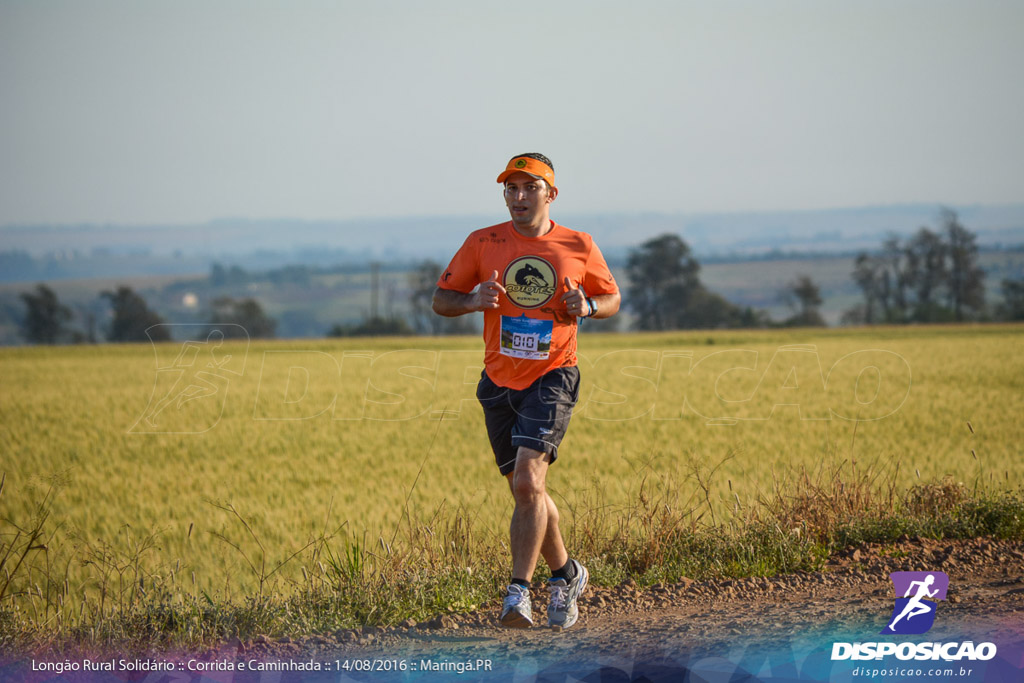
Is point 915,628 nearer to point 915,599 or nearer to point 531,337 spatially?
point 915,599

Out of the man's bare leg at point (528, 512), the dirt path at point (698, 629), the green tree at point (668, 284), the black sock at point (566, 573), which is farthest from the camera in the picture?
the green tree at point (668, 284)

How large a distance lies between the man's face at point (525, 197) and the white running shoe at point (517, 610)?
2.03 meters

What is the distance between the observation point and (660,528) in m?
6.11

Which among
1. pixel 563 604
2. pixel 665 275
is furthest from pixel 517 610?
pixel 665 275

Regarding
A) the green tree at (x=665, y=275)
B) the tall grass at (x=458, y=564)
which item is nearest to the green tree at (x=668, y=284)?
the green tree at (x=665, y=275)

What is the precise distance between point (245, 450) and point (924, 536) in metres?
10.8

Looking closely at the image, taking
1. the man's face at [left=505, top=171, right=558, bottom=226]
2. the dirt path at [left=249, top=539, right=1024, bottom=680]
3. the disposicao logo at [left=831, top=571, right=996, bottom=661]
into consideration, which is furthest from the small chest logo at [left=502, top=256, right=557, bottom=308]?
the disposicao logo at [left=831, top=571, right=996, bottom=661]

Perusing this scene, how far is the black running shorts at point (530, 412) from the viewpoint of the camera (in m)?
4.95

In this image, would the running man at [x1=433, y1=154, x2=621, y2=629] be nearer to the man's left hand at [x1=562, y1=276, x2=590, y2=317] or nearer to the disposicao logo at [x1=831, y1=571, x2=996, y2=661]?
the man's left hand at [x1=562, y1=276, x2=590, y2=317]

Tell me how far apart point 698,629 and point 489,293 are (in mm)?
2141

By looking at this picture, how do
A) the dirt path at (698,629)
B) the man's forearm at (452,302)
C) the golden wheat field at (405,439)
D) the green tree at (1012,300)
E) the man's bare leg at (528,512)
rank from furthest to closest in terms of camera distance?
the green tree at (1012,300), the golden wheat field at (405,439), the man's forearm at (452,302), the man's bare leg at (528,512), the dirt path at (698,629)

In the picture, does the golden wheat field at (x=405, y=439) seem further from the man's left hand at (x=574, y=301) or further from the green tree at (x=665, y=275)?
the green tree at (x=665, y=275)

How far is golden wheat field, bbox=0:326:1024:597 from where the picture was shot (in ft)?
29.5

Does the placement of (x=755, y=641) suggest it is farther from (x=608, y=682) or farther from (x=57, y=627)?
(x=57, y=627)
